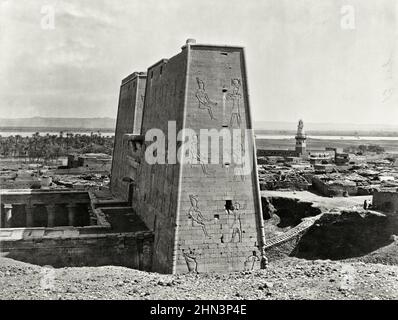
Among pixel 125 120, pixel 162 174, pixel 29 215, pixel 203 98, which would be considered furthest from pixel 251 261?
pixel 29 215

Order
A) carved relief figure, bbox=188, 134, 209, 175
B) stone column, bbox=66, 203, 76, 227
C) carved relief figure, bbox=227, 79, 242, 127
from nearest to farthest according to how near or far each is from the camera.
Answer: carved relief figure, bbox=188, 134, 209, 175, carved relief figure, bbox=227, 79, 242, 127, stone column, bbox=66, 203, 76, 227

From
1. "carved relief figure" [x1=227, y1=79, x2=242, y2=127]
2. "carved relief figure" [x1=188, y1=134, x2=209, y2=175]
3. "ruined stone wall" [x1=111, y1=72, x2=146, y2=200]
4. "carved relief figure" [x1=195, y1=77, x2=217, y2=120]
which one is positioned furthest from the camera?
"ruined stone wall" [x1=111, y1=72, x2=146, y2=200]

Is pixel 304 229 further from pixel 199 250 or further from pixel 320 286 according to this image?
pixel 320 286

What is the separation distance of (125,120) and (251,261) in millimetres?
15109

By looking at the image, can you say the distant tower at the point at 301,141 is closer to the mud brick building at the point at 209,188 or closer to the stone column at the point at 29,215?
the stone column at the point at 29,215

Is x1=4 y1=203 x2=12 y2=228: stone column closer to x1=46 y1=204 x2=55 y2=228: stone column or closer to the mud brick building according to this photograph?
x1=46 y1=204 x2=55 y2=228: stone column

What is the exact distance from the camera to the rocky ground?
10.9 meters

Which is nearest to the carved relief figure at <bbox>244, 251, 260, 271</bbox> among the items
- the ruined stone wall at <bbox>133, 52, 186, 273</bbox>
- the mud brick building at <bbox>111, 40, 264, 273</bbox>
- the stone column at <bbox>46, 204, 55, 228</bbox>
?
the mud brick building at <bbox>111, 40, 264, 273</bbox>

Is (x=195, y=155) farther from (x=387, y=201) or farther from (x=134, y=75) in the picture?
(x=387, y=201)

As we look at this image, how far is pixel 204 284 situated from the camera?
12453 millimetres

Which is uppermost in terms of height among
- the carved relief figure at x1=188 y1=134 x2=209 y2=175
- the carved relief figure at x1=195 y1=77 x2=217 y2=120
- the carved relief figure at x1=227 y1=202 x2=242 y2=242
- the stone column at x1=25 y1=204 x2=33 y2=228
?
the carved relief figure at x1=195 y1=77 x2=217 y2=120

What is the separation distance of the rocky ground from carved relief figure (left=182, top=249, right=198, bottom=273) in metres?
1.12

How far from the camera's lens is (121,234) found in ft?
56.6

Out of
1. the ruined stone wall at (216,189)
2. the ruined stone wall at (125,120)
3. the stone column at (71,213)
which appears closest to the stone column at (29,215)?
the stone column at (71,213)
